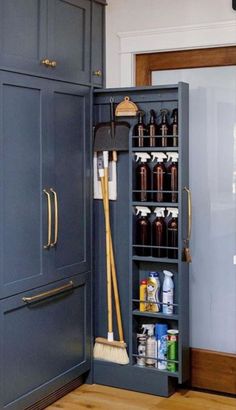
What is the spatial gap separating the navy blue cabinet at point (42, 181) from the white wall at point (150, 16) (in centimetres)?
36

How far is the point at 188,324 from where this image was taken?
3863 mm

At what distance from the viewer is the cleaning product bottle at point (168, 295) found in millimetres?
3807

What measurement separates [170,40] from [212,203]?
1000 millimetres

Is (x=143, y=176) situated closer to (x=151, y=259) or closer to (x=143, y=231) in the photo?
(x=143, y=231)

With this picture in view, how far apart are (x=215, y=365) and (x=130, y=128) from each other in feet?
4.90

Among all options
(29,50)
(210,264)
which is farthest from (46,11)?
(210,264)

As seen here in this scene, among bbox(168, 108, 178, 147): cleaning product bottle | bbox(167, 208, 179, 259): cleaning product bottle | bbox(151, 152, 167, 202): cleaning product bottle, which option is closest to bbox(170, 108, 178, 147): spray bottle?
bbox(168, 108, 178, 147): cleaning product bottle

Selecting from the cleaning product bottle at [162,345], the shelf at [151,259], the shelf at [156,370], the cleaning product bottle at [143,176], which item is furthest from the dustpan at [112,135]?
the shelf at [156,370]

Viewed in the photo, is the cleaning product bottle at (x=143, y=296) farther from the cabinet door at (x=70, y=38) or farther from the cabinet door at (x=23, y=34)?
the cabinet door at (x=23, y=34)

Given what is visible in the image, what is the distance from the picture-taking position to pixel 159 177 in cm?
374

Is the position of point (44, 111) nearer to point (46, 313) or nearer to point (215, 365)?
point (46, 313)

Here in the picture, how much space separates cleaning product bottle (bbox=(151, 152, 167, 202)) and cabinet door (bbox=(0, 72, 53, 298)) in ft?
2.10

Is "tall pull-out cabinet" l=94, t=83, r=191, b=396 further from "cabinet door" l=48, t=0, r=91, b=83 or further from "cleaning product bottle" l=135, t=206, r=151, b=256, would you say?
"cabinet door" l=48, t=0, r=91, b=83

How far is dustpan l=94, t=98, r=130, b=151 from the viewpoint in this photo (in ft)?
12.6
